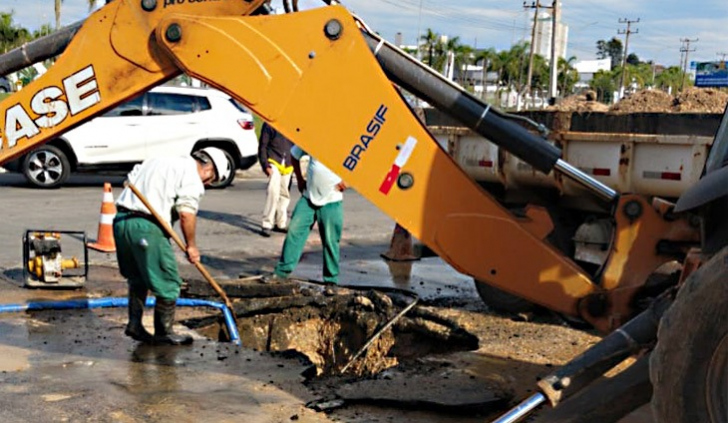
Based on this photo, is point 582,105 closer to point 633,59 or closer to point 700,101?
point 700,101

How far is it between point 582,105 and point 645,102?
1.95 feet

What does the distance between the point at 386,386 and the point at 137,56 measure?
2570 mm

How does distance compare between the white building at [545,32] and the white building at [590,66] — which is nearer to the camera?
the white building at [545,32]

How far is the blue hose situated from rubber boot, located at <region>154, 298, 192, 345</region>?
470 mm

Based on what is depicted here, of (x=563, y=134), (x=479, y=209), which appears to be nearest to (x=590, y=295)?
(x=479, y=209)

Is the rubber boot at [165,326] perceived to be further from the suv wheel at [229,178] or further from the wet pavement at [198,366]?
the suv wheel at [229,178]

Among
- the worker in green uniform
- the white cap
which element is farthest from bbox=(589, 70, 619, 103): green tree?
the worker in green uniform

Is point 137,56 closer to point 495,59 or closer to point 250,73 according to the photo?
point 250,73

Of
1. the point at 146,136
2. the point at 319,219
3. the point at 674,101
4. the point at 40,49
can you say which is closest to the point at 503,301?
the point at 319,219

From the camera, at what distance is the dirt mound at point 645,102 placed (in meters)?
8.18

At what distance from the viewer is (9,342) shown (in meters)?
6.71

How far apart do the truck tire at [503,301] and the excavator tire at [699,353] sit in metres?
4.38

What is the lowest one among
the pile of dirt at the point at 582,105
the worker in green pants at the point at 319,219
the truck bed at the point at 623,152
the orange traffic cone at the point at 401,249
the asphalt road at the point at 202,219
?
the asphalt road at the point at 202,219

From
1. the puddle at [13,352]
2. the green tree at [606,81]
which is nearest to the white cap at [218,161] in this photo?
the puddle at [13,352]
